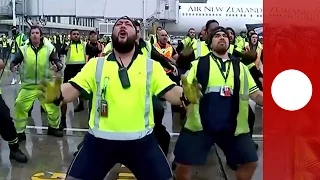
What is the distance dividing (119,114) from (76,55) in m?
6.13

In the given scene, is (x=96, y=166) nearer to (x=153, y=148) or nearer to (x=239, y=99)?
(x=153, y=148)

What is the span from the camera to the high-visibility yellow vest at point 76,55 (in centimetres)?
898

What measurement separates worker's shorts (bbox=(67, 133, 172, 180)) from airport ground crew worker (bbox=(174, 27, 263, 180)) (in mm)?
815

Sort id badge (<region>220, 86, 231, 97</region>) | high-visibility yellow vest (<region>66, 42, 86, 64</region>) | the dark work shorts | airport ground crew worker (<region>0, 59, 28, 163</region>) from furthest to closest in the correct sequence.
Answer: high-visibility yellow vest (<region>66, 42, 86, 64</region>), the dark work shorts, airport ground crew worker (<region>0, 59, 28, 163</region>), id badge (<region>220, 86, 231, 97</region>)

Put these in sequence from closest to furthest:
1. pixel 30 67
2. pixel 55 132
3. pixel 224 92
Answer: pixel 224 92, pixel 30 67, pixel 55 132

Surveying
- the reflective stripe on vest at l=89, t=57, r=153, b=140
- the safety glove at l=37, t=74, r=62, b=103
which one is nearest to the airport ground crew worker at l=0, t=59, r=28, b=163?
the safety glove at l=37, t=74, r=62, b=103

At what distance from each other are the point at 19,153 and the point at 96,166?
259 cm

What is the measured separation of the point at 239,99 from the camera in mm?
3865

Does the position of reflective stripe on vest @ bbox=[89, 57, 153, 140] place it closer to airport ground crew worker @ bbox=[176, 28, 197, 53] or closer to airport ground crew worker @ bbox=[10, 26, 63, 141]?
airport ground crew worker @ bbox=[176, 28, 197, 53]

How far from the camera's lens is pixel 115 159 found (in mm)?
3119

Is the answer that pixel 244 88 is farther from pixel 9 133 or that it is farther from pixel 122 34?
pixel 9 133

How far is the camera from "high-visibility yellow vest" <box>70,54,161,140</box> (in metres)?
3.07

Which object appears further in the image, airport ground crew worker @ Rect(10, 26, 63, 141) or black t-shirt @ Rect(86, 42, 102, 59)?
black t-shirt @ Rect(86, 42, 102, 59)
